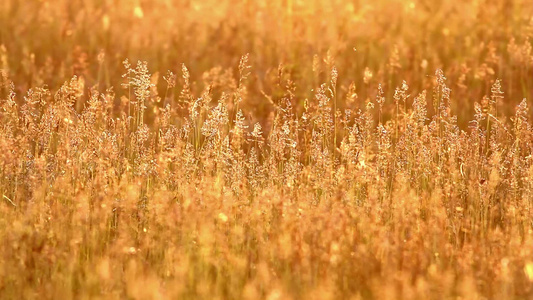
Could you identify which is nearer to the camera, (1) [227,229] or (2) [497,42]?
(1) [227,229]

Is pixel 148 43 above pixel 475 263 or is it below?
above

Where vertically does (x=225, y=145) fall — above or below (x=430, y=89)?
below

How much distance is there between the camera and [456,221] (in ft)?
12.9

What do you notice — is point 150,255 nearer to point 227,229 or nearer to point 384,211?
point 227,229

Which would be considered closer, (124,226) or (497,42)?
(124,226)

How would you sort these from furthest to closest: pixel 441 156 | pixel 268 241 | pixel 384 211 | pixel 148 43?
pixel 148 43 → pixel 441 156 → pixel 384 211 → pixel 268 241

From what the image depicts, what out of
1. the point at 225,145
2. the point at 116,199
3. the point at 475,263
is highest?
the point at 225,145

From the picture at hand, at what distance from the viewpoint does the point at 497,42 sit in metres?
7.52

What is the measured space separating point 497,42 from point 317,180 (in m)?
3.89

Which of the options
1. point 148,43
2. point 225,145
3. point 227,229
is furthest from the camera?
point 148,43

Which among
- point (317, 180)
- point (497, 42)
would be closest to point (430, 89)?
point (497, 42)

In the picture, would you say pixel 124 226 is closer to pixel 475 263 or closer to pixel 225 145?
pixel 225 145

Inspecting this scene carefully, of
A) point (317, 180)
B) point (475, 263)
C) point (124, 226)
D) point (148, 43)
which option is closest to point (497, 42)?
point (148, 43)

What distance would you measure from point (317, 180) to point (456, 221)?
2.19 feet
